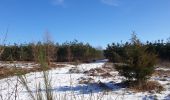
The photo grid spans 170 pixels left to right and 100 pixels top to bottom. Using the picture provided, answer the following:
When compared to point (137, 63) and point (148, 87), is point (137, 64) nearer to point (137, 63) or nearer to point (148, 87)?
point (137, 63)

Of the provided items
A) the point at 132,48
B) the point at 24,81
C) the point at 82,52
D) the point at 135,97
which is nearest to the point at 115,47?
the point at 82,52

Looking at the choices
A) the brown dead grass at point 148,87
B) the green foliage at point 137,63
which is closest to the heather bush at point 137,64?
the green foliage at point 137,63

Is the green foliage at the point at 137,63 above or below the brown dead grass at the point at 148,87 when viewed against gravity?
above

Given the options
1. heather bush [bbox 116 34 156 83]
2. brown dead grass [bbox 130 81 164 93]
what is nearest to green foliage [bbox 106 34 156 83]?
heather bush [bbox 116 34 156 83]

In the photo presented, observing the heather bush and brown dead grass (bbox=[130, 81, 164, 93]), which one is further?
the heather bush

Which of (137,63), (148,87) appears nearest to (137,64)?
(137,63)

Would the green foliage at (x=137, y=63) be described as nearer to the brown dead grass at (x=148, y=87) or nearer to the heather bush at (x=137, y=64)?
the heather bush at (x=137, y=64)

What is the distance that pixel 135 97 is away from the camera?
33.8 feet

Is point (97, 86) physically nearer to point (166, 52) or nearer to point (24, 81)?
point (24, 81)

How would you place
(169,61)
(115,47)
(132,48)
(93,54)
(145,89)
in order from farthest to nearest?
(93,54) < (115,47) < (169,61) < (132,48) < (145,89)

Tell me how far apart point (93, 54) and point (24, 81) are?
4330 cm

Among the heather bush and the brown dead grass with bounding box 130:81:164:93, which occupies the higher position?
the heather bush

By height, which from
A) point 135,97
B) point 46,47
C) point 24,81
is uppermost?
point 46,47

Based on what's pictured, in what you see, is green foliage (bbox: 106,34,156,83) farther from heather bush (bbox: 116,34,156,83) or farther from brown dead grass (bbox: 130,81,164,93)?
brown dead grass (bbox: 130,81,164,93)
